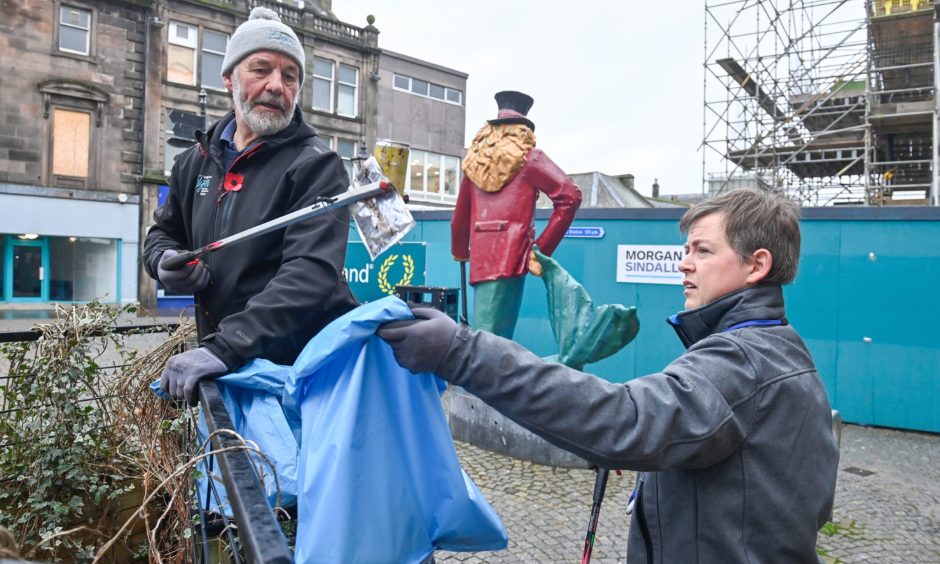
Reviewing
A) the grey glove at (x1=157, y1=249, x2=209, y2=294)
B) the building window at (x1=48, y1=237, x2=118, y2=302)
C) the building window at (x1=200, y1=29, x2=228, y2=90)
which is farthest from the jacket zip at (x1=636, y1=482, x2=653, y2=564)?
the building window at (x1=200, y1=29, x2=228, y2=90)

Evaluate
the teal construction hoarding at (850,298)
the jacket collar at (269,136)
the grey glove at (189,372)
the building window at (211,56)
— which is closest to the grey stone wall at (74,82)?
the building window at (211,56)

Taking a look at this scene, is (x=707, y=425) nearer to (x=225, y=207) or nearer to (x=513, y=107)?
(x=225, y=207)

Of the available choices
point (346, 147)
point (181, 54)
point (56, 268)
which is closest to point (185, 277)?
point (56, 268)

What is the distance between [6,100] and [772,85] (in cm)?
2030

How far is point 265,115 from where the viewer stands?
2.37 m

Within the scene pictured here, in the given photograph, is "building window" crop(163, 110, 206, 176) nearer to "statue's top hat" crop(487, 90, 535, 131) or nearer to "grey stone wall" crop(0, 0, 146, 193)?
"grey stone wall" crop(0, 0, 146, 193)

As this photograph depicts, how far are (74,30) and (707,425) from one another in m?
23.2

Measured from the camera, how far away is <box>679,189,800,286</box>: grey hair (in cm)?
155

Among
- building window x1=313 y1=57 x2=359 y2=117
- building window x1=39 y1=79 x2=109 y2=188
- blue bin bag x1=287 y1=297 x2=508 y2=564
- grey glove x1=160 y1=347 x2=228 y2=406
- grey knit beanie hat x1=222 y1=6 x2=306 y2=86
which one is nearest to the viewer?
blue bin bag x1=287 y1=297 x2=508 y2=564

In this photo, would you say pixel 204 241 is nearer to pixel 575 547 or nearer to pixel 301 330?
pixel 301 330

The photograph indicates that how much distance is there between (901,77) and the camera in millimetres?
19078

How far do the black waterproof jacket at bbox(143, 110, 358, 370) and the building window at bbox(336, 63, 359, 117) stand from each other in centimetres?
2420

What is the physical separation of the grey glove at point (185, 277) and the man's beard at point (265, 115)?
20.3 inches

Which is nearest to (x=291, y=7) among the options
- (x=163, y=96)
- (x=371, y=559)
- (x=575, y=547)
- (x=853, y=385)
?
(x=163, y=96)
